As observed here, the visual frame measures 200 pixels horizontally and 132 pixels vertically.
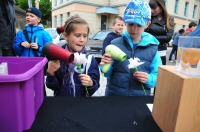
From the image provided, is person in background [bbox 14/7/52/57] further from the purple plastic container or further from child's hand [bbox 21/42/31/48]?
the purple plastic container

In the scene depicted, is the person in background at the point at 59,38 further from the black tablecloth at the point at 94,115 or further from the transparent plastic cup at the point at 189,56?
the transparent plastic cup at the point at 189,56

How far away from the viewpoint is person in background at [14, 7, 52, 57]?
2453mm

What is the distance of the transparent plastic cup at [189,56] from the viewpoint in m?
0.76

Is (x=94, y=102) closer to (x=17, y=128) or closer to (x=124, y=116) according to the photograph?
(x=124, y=116)

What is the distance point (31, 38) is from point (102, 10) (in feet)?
61.2

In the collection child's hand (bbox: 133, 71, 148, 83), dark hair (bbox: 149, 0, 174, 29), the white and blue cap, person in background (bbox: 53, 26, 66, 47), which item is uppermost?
dark hair (bbox: 149, 0, 174, 29)

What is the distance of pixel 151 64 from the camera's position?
4.96 feet

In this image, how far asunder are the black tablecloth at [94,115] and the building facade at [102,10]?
1815 cm

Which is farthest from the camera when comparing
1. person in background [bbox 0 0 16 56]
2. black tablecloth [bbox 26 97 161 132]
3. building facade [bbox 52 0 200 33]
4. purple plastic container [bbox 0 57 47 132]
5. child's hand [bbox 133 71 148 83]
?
building facade [bbox 52 0 200 33]

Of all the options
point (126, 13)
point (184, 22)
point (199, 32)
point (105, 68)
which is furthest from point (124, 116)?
point (184, 22)

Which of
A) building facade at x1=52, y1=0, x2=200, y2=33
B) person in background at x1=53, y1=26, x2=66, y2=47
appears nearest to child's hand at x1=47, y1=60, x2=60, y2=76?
person in background at x1=53, y1=26, x2=66, y2=47

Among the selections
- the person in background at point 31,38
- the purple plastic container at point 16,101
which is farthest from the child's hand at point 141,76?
the person in background at point 31,38

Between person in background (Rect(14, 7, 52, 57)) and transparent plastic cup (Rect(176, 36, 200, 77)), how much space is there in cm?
207

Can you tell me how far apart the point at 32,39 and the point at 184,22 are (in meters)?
25.8
